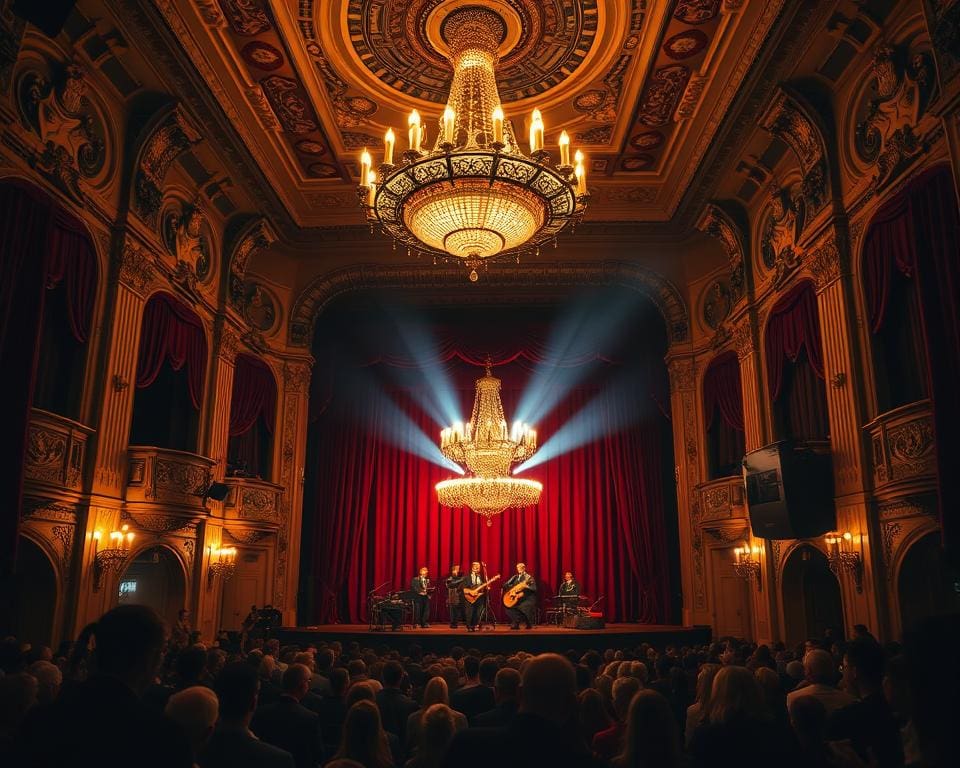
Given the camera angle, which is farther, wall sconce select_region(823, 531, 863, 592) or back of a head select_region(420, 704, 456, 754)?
wall sconce select_region(823, 531, 863, 592)

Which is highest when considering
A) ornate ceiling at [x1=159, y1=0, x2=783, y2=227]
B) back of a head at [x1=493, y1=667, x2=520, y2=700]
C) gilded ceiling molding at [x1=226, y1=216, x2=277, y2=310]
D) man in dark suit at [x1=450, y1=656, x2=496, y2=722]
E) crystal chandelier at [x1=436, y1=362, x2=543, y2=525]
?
ornate ceiling at [x1=159, y1=0, x2=783, y2=227]

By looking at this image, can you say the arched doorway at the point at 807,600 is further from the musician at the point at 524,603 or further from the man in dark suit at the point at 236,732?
the man in dark suit at the point at 236,732

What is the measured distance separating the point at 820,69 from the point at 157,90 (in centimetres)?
889

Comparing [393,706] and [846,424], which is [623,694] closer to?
[393,706]

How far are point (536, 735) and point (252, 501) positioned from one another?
12.1m

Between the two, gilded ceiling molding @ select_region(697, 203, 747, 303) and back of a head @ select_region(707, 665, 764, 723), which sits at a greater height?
gilded ceiling molding @ select_region(697, 203, 747, 303)

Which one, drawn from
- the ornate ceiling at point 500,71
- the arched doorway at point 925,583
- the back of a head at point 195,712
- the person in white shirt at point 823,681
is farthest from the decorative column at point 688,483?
the back of a head at point 195,712

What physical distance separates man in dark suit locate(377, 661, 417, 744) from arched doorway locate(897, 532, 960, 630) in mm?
6215

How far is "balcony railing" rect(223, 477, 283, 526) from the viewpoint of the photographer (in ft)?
42.5

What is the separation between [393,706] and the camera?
495 cm

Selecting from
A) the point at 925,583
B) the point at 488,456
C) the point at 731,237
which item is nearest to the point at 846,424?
the point at 925,583

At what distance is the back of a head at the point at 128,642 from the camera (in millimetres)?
1870

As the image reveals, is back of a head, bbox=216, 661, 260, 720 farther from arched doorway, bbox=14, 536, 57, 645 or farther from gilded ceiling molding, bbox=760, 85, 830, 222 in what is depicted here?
gilded ceiling molding, bbox=760, 85, 830, 222

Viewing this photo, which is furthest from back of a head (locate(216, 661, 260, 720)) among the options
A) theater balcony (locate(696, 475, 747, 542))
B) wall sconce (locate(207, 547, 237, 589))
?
theater balcony (locate(696, 475, 747, 542))
